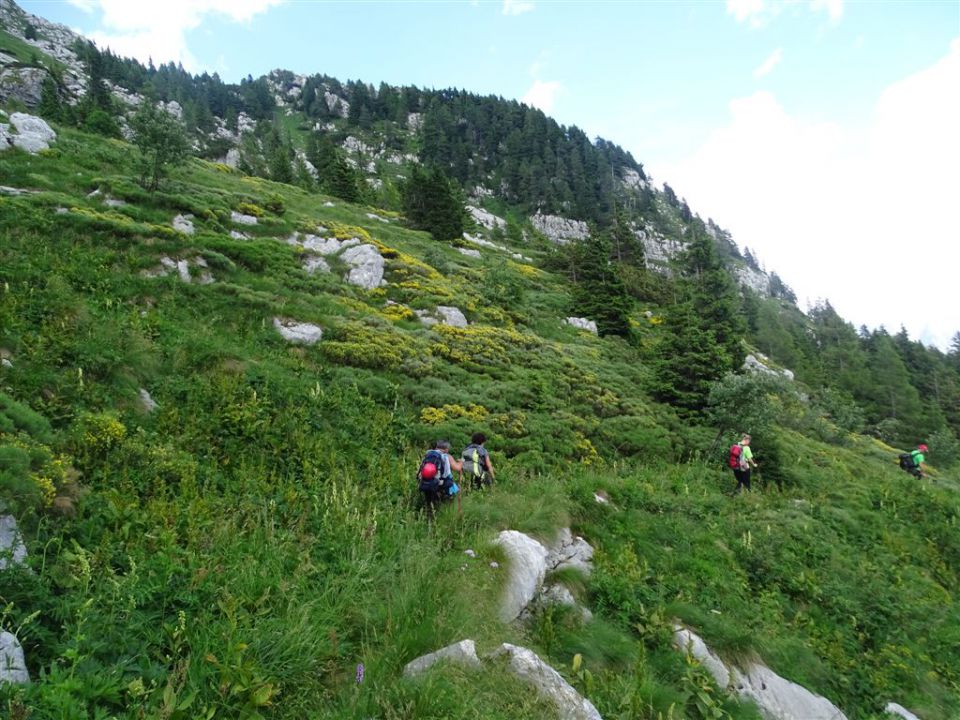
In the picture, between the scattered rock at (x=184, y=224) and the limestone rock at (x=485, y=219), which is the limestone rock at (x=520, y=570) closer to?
the scattered rock at (x=184, y=224)

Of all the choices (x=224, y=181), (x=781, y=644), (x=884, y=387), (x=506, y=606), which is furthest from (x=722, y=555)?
(x=884, y=387)

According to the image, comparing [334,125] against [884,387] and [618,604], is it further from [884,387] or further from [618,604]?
[618,604]

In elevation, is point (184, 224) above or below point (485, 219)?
below

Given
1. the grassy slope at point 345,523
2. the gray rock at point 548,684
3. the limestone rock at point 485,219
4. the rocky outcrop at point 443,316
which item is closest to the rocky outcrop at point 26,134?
the grassy slope at point 345,523

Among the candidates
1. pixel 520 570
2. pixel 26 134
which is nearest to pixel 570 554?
pixel 520 570

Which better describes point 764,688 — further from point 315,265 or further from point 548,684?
point 315,265

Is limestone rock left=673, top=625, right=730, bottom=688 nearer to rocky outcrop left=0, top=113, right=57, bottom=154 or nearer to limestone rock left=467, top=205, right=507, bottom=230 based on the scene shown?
rocky outcrop left=0, top=113, right=57, bottom=154

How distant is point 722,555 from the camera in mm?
9383

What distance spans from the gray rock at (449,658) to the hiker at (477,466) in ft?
17.2

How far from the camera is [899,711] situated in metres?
6.90

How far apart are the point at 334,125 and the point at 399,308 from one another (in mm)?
136671

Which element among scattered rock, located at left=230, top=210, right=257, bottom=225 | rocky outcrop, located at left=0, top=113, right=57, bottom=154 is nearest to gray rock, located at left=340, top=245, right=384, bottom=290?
scattered rock, located at left=230, top=210, right=257, bottom=225

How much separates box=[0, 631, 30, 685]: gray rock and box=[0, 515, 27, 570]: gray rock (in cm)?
84

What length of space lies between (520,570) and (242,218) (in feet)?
88.4
